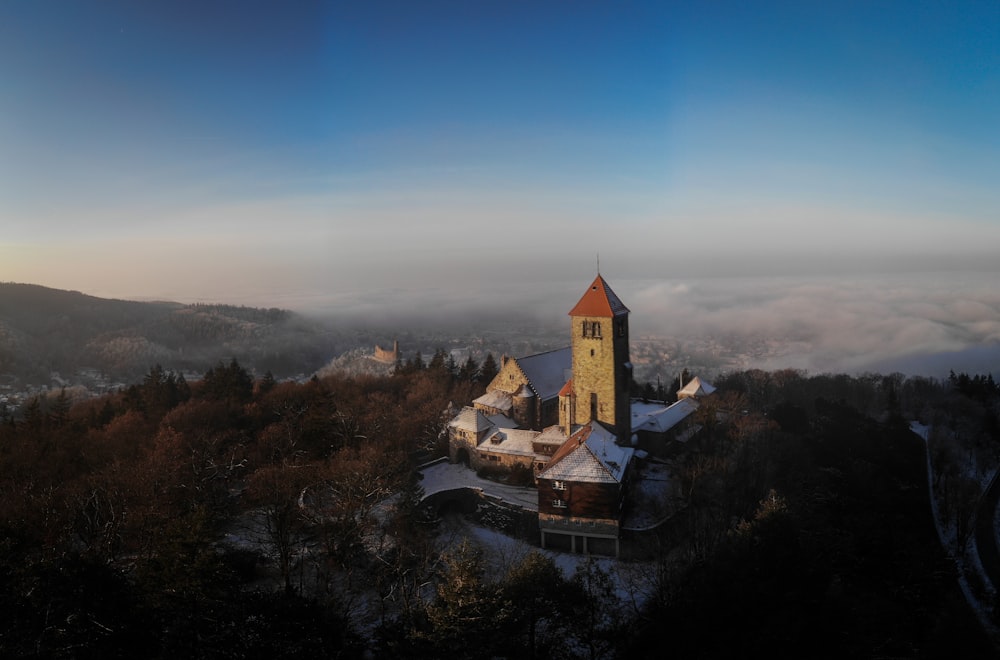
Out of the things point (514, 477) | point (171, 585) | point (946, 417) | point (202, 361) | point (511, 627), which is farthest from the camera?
point (202, 361)

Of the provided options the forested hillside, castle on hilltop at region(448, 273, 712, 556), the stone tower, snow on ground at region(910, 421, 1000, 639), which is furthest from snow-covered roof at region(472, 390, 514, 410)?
snow on ground at region(910, 421, 1000, 639)

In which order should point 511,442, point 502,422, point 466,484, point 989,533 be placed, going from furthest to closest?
point 502,422
point 511,442
point 989,533
point 466,484

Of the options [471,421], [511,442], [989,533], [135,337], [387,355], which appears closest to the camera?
[989,533]

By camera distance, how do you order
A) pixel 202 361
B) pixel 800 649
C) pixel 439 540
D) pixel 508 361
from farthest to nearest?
pixel 202 361 < pixel 508 361 < pixel 439 540 < pixel 800 649

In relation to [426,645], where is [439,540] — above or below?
below

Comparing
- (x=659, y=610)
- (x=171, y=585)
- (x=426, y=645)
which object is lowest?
(x=659, y=610)

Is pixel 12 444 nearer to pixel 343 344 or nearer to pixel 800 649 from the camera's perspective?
pixel 800 649

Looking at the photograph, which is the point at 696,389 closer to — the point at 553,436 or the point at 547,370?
the point at 547,370

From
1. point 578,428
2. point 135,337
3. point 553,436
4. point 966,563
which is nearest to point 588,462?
point 553,436

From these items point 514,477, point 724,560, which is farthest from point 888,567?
point 514,477
